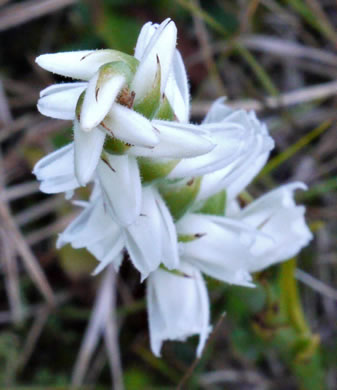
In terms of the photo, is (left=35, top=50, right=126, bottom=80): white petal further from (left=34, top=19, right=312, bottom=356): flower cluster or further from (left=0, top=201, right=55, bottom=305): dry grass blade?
(left=0, top=201, right=55, bottom=305): dry grass blade

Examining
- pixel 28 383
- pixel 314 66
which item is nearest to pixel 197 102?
pixel 314 66

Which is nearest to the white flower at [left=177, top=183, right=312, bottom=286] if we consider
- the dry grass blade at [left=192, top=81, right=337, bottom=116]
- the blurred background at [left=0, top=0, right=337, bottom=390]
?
the blurred background at [left=0, top=0, right=337, bottom=390]

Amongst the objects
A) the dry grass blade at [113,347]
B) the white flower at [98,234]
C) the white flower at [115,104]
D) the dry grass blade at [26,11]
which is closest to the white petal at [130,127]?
the white flower at [115,104]

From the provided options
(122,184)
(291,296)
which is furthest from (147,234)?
(291,296)

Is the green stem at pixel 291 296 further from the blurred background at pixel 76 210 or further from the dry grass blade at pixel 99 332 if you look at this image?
the dry grass blade at pixel 99 332

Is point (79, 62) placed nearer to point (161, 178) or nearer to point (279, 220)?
point (161, 178)

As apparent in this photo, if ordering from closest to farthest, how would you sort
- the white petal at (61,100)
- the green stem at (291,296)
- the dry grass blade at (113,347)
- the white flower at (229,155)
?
the white petal at (61,100)
the white flower at (229,155)
the green stem at (291,296)
the dry grass blade at (113,347)

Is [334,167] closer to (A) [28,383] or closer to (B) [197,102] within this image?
(B) [197,102]
